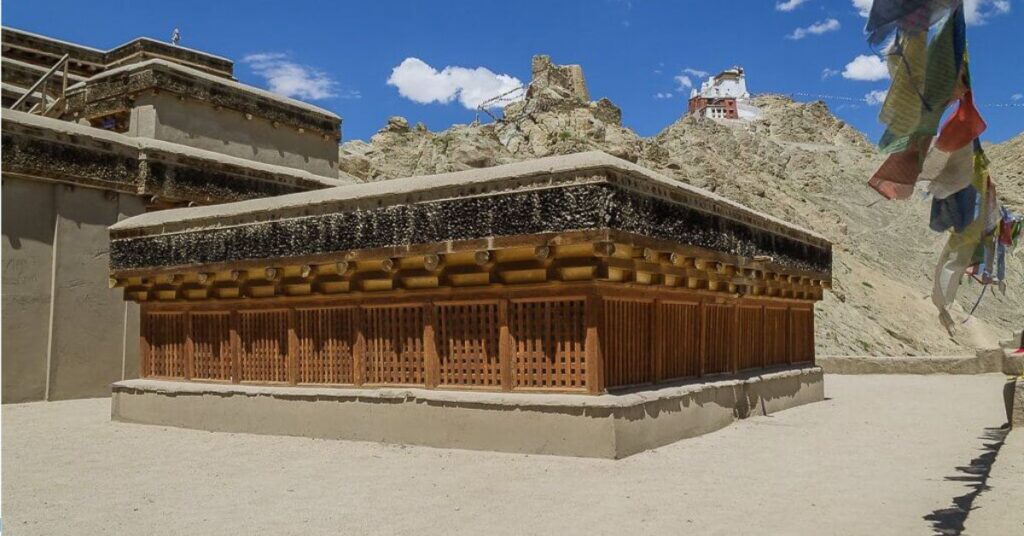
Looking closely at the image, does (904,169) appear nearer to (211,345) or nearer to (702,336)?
(702,336)

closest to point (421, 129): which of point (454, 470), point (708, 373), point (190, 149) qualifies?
point (190, 149)

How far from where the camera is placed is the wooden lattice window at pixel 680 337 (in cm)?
1069

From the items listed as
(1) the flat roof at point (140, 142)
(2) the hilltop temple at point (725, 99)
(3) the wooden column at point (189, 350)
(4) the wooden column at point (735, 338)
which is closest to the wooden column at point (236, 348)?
(3) the wooden column at point (189, 350)

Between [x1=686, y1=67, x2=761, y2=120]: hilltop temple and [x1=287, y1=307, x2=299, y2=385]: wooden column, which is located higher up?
[x1=686, y1=67, x2=761, y2=120]: hilltop temple

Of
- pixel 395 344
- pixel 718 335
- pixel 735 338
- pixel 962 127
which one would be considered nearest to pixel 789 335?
pixel 735 338

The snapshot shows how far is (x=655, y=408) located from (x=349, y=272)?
429 cm

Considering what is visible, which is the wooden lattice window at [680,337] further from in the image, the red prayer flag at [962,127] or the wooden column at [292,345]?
the red prayer flag at [962,127]

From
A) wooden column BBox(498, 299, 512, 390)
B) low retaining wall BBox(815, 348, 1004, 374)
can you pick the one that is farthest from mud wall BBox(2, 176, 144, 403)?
low retaining wall BBox(815, 348, 1004, 374)

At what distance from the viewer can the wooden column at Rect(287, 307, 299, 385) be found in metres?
11.4

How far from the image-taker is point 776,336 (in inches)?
581

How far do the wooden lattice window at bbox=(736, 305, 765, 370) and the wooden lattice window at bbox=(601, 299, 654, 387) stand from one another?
3.27m

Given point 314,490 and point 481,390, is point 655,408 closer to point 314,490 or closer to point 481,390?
point 481,390

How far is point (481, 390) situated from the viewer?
9609mm

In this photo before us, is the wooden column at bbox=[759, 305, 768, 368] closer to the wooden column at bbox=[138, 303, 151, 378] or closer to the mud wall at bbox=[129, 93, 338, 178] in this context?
the wooden column at bbox=[138, 303, 151, 378]
